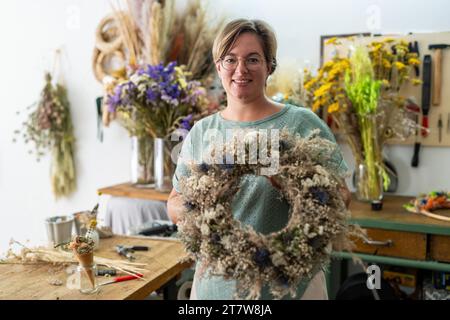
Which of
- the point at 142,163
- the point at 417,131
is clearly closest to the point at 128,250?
the point at 142,163

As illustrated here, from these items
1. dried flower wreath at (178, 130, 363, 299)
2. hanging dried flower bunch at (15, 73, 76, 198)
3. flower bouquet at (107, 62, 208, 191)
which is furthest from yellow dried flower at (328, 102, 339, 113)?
hanging dried flower bunch at (15, 73, 76, 198)

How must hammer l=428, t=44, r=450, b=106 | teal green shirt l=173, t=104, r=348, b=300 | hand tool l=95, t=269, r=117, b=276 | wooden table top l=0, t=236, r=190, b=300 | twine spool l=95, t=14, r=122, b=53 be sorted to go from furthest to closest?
twine spool l=95, t=14, r=122, b=53
hammer l=428, t=44, r=450, b=106
hand tool l=95, t=269, r=117, b=276
wooden table top l=0, t=236, r=190, b=300
teal green shirt l=173, t=104, r=348, b=300

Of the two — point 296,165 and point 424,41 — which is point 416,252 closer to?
point 424,41

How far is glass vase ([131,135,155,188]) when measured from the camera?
276 cm

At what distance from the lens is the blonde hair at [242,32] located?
1.19 meters

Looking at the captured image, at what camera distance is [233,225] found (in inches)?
38.8

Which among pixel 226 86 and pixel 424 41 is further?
pixel 424 41

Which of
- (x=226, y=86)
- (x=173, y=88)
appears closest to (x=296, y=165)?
(x=226, y=86)

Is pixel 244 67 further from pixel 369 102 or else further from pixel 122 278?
pixel 369 102

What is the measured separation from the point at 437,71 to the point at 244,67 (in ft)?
5.27

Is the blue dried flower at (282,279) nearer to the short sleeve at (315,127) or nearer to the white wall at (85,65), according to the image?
the short sleeve at (315,127)

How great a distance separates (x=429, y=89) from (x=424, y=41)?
0.26m

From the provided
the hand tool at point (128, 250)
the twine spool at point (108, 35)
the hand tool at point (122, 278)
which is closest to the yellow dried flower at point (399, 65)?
the hand tool at point (128, 250)

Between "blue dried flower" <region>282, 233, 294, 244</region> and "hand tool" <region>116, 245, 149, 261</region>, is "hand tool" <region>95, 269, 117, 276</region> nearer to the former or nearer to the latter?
"hand tool" <region>116, 245, 149, 261</region>
